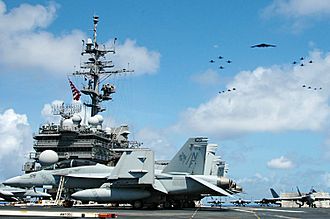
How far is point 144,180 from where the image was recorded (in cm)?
3112

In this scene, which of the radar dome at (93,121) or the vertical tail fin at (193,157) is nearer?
→ the vertical tail fin at (193,157)

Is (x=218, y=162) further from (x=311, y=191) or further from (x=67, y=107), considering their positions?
(x=311, y=191)

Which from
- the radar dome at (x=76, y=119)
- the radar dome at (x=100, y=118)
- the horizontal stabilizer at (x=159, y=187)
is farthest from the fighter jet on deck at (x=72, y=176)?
the radar dome at (x=100, y=118)

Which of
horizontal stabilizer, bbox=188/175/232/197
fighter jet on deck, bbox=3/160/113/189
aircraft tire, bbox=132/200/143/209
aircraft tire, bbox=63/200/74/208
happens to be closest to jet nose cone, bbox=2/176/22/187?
fighter jet on deck, bbox=3/160/113/189

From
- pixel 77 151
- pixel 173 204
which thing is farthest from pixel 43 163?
pixel 173 204

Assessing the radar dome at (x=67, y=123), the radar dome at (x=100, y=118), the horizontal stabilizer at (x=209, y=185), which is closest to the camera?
the horizontal stabilizer at (x=209, y=185)

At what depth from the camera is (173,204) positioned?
121 ft

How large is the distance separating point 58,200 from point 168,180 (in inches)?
390

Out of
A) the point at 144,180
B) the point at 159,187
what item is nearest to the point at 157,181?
the point at 159,187

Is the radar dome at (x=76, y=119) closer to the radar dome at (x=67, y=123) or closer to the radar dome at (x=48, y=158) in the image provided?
the radar dome at (x=67, y=123)

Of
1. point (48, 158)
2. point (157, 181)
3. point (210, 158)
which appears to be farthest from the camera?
point (48, 158)

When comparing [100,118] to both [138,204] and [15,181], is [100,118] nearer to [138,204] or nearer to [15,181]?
[15,181]

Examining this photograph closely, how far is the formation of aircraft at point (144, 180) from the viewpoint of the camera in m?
31.4

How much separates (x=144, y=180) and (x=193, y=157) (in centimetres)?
482
